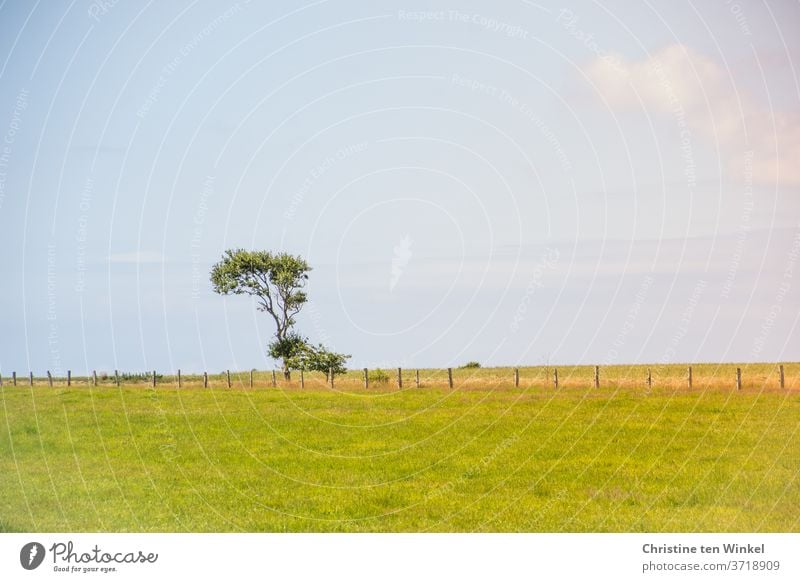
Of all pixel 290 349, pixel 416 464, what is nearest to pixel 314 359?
pixel 290 349

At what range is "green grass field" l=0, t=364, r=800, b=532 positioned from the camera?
1677 centimetres

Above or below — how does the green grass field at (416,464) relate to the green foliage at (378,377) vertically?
below

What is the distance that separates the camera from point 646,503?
17.6 meters

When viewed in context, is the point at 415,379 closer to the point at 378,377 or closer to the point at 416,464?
the point at 378,377

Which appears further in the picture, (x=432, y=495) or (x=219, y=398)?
(x=219, y=398)

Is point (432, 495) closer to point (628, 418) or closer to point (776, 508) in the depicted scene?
point (776, 508)
